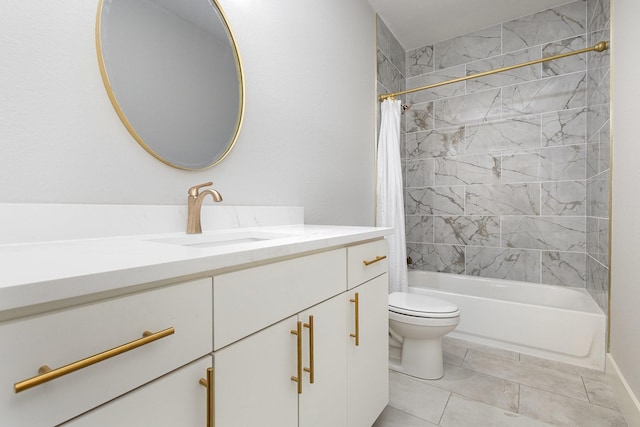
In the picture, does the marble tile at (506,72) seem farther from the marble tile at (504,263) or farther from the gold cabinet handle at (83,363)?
the gold cabinet handle at (83,363)

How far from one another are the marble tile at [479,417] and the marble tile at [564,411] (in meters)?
0.07

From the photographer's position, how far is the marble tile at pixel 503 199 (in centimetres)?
270

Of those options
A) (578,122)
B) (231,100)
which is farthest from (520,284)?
(231,100)

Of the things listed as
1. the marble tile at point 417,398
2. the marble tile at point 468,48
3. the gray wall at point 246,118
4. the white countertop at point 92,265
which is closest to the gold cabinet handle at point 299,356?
the white countertop at point 92,265

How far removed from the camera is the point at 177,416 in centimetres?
58

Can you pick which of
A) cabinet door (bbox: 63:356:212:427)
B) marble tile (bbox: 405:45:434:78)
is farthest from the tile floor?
marble tile (bbox: 405:45:434:78)

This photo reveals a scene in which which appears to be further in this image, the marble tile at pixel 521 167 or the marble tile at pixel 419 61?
the marble tile at pixel 419 61

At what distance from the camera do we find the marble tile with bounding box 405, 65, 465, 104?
301 centimetres

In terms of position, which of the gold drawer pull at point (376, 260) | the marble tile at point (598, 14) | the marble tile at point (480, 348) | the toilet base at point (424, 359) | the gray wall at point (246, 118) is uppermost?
the marble tile at point (598, 14)

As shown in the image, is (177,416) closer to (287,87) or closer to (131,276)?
(131,276)

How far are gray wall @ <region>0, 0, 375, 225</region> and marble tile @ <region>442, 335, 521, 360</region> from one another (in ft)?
3.74

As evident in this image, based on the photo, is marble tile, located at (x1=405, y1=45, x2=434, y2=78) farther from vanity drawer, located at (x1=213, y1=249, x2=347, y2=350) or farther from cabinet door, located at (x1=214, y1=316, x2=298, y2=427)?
cabinet door, located at (x1=214, y1=316, x2=298, y2=427)

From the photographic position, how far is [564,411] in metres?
1.53

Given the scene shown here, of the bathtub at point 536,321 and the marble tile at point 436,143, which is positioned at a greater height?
the marble tile at point 436,143
